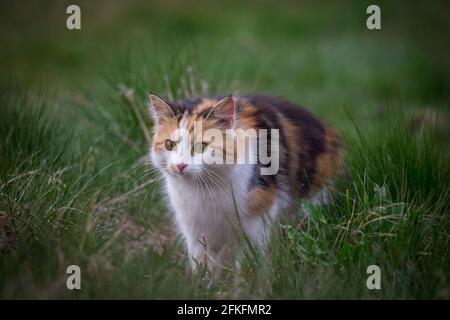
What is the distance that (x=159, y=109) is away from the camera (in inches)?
148

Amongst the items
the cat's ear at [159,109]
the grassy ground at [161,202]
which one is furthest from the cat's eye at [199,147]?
the grassy ground at [161,202]

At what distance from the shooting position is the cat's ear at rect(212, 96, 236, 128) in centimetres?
354

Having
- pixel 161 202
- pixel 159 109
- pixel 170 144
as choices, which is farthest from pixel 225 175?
pixel 161 202

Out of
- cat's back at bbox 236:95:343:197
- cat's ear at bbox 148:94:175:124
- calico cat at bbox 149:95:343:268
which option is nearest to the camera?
calico cat at bbox 149:95:343:268

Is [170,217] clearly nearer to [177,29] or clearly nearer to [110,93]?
[110,93]

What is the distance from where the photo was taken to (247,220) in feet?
12.0

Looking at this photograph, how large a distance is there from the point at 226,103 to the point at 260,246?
2.48 feet

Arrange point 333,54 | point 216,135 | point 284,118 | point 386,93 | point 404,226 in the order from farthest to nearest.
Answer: point 333,54 < point 386,93 < point 284,118 < point 216,135 < point 404,226

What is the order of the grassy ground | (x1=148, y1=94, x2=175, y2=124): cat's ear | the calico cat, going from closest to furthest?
the grassy ground, the calico cat, (x1=148, y1=94, x2=175, y2=124): cat's ear

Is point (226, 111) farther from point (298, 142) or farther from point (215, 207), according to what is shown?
point (298, 142)

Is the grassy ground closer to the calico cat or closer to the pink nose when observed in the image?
the calico cat

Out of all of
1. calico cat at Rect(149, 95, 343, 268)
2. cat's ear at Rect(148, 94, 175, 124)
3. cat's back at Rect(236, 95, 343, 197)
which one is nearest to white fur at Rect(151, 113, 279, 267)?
calico cat at Rect(149, 95, 343, 268)

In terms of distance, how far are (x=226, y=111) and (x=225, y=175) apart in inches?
13.1

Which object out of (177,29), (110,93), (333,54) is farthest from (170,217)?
(177,29)
